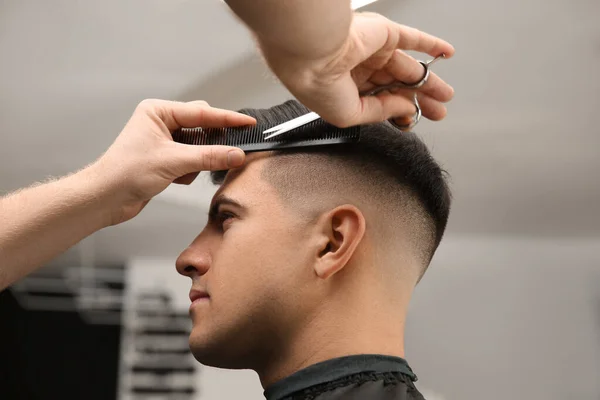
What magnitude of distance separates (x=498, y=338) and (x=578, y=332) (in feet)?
1.68

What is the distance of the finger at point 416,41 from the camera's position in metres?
1.23

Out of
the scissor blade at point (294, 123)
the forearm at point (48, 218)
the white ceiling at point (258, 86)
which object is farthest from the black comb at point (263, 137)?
the white ceiling at point (258, 86)

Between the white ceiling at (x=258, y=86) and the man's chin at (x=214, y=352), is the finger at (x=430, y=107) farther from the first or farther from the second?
Result: the white ceiling at (x=258, y=86)

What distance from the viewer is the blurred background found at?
3.04 meters

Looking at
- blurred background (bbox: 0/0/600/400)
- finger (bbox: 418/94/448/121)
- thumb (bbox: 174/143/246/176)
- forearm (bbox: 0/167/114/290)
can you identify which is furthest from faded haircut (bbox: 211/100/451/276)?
blurred background (bbox: 0/0/600/400)

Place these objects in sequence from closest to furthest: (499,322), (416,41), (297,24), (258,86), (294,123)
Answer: (297,24)
(416,41)
(294,123)
(258,86)
(499,322)

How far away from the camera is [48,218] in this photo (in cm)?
164

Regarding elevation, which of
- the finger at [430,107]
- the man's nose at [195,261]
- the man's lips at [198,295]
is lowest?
the man's lips at [198,295]

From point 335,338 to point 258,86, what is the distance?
209 centimetres

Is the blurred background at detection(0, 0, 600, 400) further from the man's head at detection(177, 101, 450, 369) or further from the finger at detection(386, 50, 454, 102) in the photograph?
the finger at detection(386, 50, 454, 102)

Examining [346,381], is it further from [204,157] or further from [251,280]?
[204,157]

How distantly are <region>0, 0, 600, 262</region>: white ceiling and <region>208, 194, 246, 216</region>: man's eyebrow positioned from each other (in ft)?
4.14

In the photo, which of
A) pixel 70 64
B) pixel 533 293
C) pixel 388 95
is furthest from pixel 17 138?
pixel 533 293

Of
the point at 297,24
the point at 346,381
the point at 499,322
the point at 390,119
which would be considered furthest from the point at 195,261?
the point at 499,322
